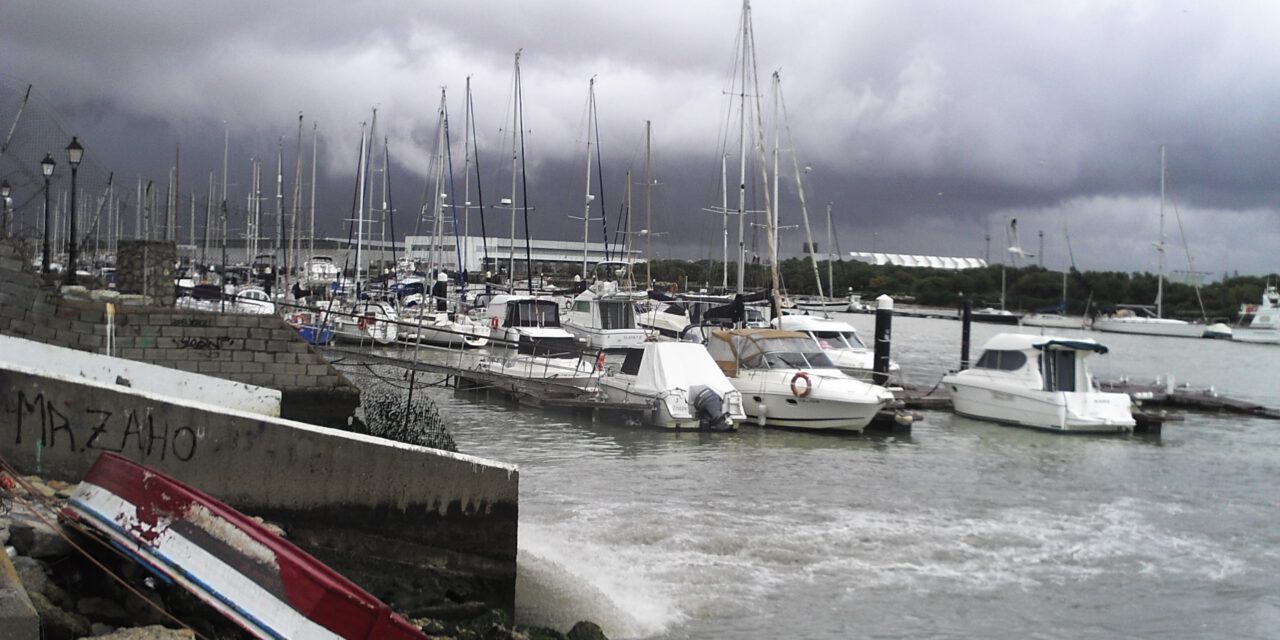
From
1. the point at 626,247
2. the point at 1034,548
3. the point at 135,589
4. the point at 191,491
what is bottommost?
the point at 1034,548

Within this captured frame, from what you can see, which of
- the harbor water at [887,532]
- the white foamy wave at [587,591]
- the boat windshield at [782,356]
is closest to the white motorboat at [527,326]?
the boat windshield at [782,356]

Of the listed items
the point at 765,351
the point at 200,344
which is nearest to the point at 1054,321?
the point at 765,351

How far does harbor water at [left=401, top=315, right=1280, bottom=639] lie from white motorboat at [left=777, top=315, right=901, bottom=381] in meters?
8.22

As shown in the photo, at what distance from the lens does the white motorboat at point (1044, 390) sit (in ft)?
96.5

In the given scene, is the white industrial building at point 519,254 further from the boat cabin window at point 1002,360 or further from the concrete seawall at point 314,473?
the concrete seawall at point 314,473

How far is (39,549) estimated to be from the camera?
8.34 meters

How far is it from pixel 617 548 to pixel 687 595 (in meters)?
1.97

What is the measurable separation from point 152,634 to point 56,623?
606mm

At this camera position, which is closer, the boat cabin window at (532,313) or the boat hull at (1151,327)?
the boat cabin window at (532,313)

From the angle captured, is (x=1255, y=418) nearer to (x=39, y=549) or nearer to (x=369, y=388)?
(x=369, y=388)

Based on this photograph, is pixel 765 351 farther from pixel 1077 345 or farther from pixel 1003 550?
pixel 1003 550

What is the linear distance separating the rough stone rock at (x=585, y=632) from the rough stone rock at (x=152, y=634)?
11.5 ft

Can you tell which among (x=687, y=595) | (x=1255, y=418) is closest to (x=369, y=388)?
(x=687, y=595)

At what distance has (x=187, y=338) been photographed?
687 inches
